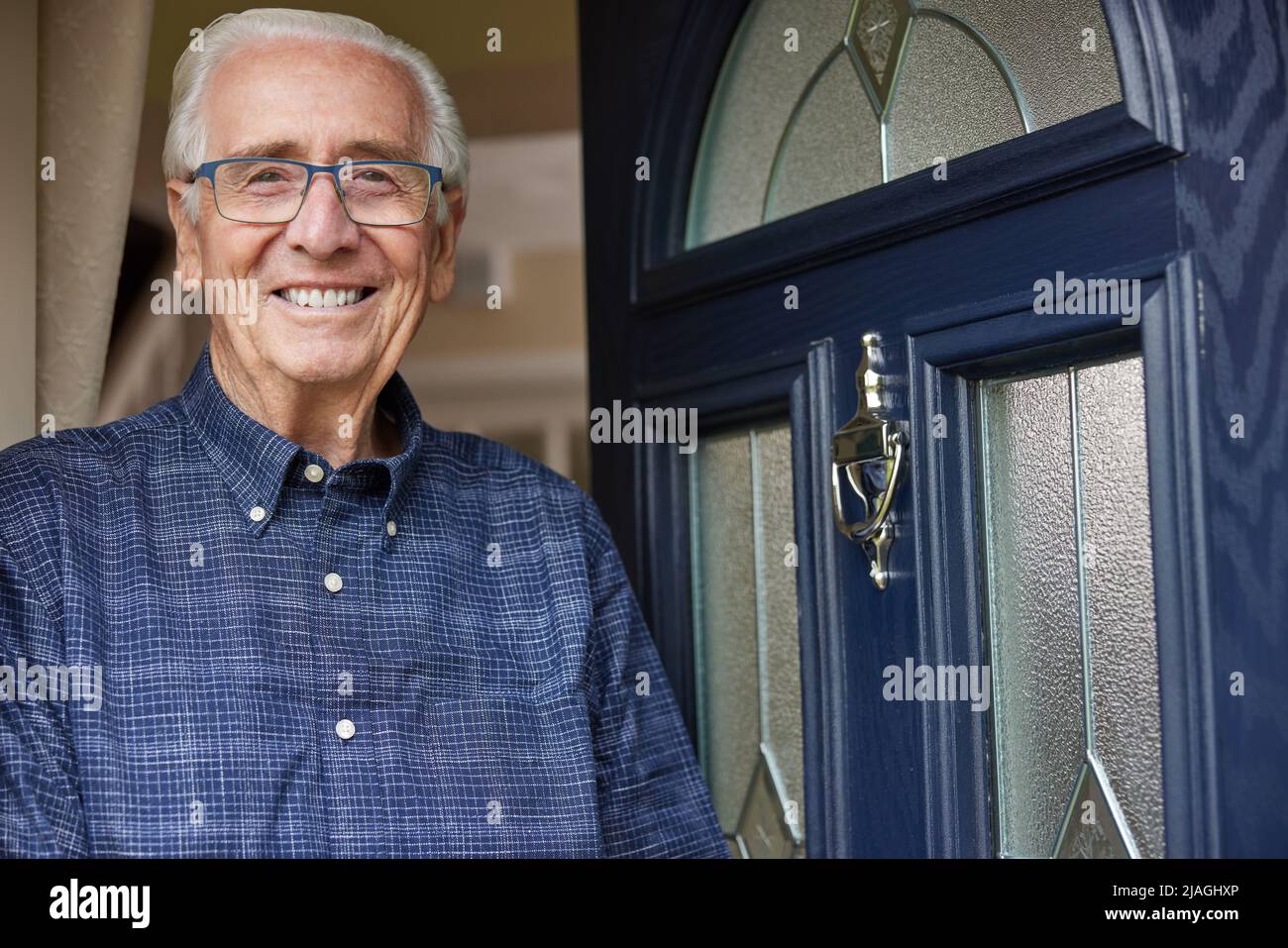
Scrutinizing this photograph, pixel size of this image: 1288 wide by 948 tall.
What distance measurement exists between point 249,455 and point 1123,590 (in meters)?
0.90

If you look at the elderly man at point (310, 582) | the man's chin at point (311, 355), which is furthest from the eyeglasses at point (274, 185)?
the man's chin at point (311, 355)

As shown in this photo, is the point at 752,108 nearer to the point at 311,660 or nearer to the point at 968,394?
the point at 968,394

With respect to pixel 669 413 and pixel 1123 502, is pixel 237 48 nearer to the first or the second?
pixel 669 413

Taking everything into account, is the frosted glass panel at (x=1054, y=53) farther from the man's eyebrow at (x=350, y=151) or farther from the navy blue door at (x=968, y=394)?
the man's eyebrow at (x=350, y=151)

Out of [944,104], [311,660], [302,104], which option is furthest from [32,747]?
[944,104]

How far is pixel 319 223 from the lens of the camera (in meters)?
1.57

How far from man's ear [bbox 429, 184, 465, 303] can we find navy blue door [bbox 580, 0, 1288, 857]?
36 cm

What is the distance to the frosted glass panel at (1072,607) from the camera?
4.66ft

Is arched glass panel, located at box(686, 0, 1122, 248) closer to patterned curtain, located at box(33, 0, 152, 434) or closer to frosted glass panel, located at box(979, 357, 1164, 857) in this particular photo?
frosted glass panel, located at box(979, 357, 1164, 857)

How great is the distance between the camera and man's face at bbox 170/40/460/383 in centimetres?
158

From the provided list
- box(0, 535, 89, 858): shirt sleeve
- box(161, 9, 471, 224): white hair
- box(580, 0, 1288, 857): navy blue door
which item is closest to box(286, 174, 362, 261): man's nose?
box(161, 9, 471, 224): white hair

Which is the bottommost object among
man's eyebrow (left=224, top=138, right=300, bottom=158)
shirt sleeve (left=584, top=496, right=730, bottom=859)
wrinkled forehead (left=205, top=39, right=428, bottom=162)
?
shirt sleeve (left=584, top=496, right=730, bottom=859)

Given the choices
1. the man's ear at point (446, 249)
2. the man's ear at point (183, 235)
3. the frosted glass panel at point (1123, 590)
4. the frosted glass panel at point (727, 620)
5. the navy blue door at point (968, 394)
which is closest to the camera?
the navy blue door at point (968, 394)

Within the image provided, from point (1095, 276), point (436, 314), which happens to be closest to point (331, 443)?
point (1095, 276)
